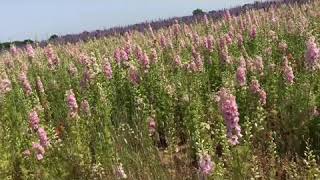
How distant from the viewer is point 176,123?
342 inches

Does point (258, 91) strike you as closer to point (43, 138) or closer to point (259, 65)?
point (259, 65)

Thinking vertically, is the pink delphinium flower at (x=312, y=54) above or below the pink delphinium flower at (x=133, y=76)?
above

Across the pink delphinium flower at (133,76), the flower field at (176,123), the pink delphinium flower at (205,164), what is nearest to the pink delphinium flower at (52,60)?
the flower field at (176,123)

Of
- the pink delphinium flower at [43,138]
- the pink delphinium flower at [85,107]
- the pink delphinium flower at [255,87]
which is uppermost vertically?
the pink delphinium flower at [255,87]

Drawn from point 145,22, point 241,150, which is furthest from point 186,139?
point 145,22

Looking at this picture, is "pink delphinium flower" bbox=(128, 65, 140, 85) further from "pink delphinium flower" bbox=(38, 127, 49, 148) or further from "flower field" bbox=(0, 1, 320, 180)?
"pink delphinium flower" bbox=(38, 127, 49, 148)

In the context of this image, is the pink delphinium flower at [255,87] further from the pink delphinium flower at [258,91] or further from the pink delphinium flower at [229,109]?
the pink delphinium flower at [229,109]

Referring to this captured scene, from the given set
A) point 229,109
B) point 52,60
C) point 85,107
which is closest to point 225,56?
point 85,107

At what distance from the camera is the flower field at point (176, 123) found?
6.34 m

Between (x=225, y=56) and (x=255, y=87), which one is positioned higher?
(x=225, y=56)

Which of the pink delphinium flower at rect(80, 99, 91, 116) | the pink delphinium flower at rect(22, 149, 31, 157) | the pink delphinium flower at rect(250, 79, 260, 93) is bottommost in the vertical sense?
the pink delphinium flower at rect(22, 149, 31, 157)

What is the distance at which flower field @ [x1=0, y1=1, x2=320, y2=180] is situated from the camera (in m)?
6.34

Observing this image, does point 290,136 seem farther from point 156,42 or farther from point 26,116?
point 156,42

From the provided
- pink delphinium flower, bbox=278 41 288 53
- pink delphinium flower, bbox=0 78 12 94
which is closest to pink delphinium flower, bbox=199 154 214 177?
pink delphinium flower, bbox=278 41 288 53
